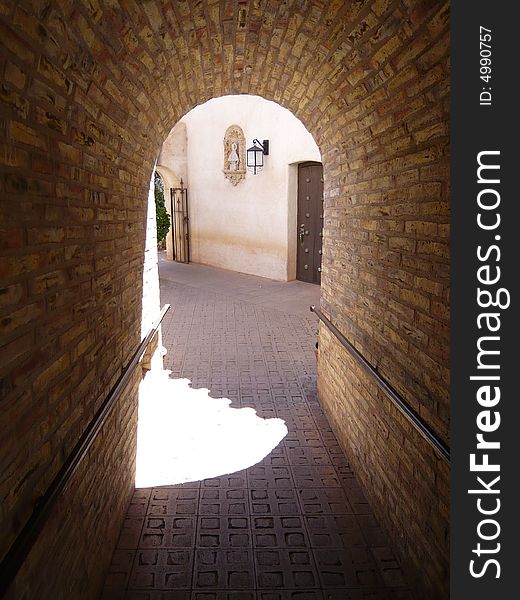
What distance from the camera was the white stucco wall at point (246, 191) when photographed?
10.3 metres

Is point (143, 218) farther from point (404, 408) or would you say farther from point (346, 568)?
point (346, 568)

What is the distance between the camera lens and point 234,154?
38.3 ft

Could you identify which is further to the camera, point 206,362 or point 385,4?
point 206,362

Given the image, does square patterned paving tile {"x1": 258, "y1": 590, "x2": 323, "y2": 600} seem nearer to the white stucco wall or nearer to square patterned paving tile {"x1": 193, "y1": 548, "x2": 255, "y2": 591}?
square patterned paving tile {"x1": 193, "y1": 548, "x2": 255, "y2": 591}

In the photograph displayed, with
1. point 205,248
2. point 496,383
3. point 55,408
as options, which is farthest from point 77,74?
point 205,248

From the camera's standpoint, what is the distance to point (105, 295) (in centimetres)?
262

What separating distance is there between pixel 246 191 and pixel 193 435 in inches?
327

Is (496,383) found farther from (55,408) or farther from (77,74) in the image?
(77,74)

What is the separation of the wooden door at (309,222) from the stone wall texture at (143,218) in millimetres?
6040

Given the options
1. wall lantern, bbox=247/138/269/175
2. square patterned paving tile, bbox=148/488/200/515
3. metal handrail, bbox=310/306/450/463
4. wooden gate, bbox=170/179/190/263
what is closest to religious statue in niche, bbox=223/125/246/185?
wall lantern, bbox=247/138/269/175

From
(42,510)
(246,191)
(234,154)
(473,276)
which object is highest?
(234,154)

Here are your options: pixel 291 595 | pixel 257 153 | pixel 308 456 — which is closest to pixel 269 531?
pixel 291 595

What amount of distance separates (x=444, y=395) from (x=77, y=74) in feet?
6.73

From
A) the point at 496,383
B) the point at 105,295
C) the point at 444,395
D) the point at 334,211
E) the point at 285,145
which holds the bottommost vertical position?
the point at 444,395
